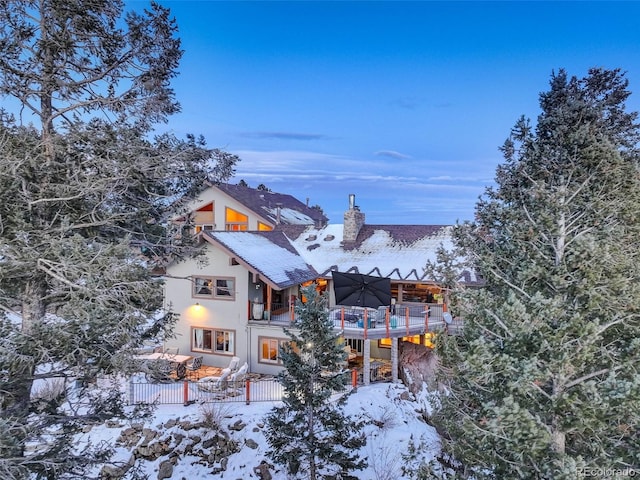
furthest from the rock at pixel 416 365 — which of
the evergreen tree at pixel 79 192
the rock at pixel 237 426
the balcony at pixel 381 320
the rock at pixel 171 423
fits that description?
the evergreen tree at pixel 79 192

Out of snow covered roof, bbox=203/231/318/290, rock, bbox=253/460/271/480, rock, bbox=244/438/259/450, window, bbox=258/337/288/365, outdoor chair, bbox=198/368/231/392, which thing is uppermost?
snow covered roof, bbox=203/231/318/290

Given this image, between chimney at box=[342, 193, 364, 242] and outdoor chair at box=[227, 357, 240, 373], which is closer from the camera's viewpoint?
outdoor chair at box=[227, 357, 240, 373]

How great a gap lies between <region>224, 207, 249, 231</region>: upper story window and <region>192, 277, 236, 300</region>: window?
25.2ft

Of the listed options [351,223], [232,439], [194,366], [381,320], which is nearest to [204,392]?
[232,439]

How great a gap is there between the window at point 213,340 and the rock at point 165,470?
587 centimetres

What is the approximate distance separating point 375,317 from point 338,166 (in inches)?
2755

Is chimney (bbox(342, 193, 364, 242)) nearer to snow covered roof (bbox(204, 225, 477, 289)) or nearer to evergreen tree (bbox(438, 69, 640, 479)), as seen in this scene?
snow covered roof (bbox(204, 225, 477, 289))

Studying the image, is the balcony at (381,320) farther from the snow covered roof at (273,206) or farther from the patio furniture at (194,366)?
the snow covered roof at (273,206)

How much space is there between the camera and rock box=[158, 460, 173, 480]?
1094 cm

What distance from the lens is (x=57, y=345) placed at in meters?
5.77

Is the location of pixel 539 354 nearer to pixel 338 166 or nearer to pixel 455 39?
pixel 455 39

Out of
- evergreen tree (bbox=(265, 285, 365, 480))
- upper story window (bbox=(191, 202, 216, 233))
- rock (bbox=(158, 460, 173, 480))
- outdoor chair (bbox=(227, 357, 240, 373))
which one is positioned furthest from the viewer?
upper story window (bbox=(191, 202, 216, 233))

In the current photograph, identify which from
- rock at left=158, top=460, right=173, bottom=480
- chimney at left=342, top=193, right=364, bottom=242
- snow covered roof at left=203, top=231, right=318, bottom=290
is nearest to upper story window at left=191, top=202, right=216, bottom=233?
snow covered roof at left=203, top=231, right=318, bottom=290

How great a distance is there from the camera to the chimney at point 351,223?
2164cm
